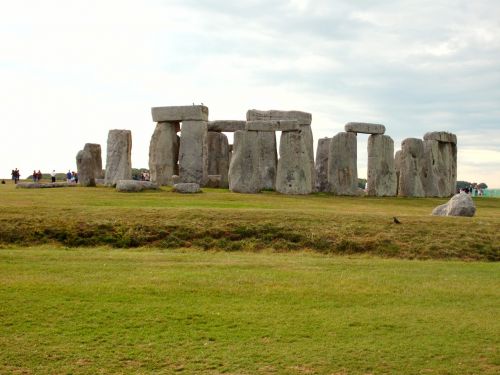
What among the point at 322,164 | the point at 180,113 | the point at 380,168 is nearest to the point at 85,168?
the point at 180,113

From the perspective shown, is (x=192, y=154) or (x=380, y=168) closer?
(x=192, y=154)

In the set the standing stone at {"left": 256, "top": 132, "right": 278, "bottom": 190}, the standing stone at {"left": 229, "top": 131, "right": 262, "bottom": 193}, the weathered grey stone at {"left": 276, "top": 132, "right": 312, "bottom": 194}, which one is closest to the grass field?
the standing stone at {"left": 229, "top": 131, "right": 262, "bottom": 193}

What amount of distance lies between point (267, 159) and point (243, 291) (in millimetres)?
24741

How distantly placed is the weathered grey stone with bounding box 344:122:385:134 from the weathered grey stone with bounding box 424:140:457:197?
3829 mm

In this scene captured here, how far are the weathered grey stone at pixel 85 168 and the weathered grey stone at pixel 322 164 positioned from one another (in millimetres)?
11965

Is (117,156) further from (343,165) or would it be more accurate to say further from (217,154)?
(343,165)

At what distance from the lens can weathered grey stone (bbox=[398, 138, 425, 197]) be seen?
40.1m

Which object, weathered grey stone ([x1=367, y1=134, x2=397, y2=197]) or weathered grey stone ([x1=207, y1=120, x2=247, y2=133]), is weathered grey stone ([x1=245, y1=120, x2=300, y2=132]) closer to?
weathered grey stone ([x1=207, y1=120, x2=247, y2=133])

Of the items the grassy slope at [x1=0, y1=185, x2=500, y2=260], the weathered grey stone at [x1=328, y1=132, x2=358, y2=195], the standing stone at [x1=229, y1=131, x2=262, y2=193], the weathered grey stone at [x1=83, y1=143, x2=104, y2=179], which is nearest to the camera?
the grassy slope at [x1=0, y1=185, x2=500, y2=260]

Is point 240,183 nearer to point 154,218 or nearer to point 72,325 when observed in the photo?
point 154,218

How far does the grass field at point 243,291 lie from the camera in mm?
10070

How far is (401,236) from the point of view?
2119 centimetres

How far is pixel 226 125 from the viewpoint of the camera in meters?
41.7

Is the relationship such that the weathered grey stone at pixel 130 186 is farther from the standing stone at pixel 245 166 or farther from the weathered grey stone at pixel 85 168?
the weathered grey stone at pixel 85 168
